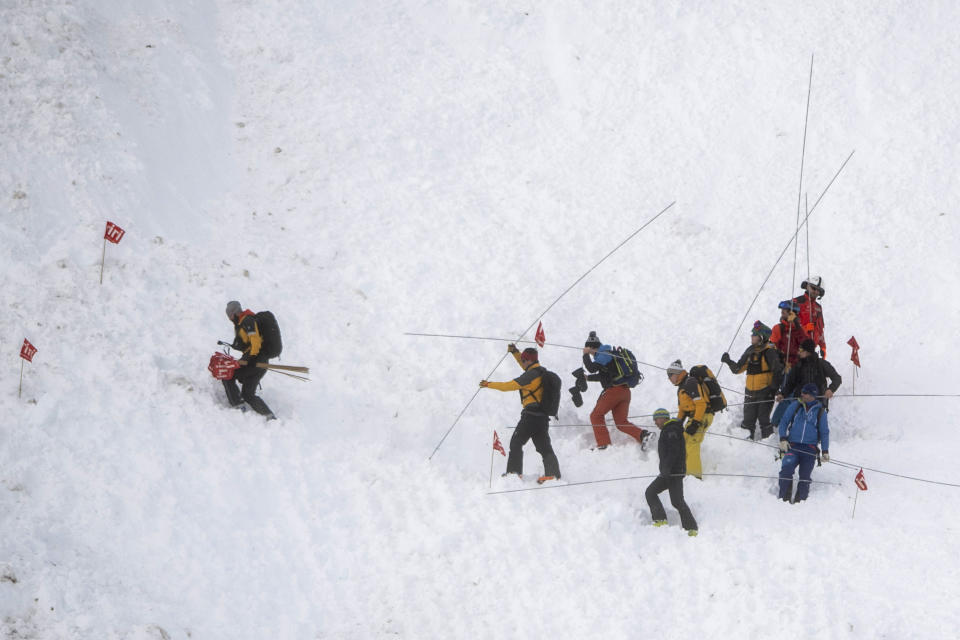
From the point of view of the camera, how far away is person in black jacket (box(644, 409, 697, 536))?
9070 mm

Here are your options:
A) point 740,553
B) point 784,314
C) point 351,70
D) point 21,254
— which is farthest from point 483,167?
point 740,553

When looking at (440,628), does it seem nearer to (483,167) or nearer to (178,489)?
(178,489)

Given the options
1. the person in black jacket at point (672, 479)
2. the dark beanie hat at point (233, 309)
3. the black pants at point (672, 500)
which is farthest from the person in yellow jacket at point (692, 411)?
the dark beanie hat at point (233, 309)

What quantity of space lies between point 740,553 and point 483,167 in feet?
29.6

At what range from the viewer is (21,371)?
9.16 metres

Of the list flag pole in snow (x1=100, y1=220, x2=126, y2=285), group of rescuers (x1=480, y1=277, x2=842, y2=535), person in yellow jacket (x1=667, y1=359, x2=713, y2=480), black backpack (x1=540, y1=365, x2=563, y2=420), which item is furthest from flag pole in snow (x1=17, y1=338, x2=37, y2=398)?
person in yellow jacket (x1=667, y1=359, x2=713, y2=480)

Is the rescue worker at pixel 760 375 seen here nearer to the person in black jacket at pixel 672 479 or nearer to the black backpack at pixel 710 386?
the black backpack at pixel 710 386

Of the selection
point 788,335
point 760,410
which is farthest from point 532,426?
point 788,335

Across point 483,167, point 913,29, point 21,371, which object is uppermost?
point 913,29

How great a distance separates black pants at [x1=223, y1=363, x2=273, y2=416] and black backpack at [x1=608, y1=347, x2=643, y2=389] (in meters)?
4.49

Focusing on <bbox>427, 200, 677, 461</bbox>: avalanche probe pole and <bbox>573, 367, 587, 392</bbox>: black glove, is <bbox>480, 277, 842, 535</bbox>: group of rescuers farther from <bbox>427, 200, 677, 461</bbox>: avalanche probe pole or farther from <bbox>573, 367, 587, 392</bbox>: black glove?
<bbox>427, 200, 677, 461</bbox>: avalanche probe pole

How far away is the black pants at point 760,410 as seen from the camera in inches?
431

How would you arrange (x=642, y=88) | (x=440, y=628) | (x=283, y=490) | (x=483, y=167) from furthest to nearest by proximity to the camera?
(x=642, y=88), (x=483, y=167), (x=283, y=490), (x=440, y=628)

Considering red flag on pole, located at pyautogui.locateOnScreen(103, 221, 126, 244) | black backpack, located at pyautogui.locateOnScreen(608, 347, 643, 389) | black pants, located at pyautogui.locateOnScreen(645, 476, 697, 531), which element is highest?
red flag on pole, located at pyautogui.locateOnScreen(103, 221, 126, 244)
